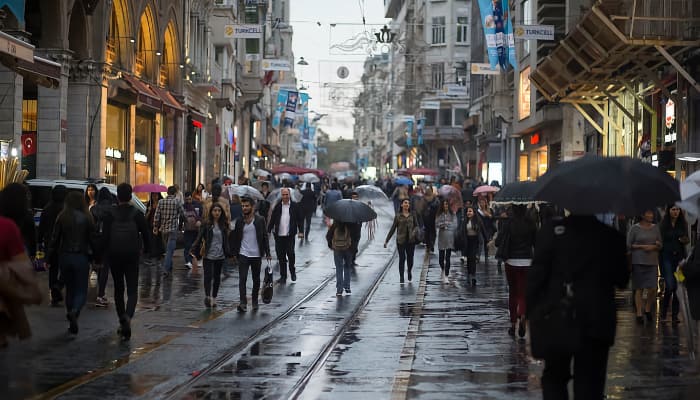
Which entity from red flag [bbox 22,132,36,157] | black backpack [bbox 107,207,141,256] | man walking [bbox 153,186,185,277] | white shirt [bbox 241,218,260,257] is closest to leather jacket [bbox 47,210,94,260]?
black backpack [bbox 107,207,141,256]

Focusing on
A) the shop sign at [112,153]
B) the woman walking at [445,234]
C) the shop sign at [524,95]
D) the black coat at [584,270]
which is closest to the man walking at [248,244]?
the woman walking at [445,234]

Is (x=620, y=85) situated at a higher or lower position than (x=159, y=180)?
higher

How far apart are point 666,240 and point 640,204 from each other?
910 centimetres

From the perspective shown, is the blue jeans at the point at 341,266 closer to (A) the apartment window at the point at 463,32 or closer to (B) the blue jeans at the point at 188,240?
(B) the blue jeans at the point at 188,240

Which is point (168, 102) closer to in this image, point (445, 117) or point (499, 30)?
point (499, 30)

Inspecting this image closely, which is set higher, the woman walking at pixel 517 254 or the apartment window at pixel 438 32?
the apartment window at pixel 438 32

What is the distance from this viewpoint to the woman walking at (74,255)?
13.3 meters

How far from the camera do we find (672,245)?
16188 mm

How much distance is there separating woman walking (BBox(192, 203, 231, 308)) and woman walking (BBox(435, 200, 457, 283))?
6.22 m

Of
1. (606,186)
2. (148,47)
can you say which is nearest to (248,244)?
(606,186)

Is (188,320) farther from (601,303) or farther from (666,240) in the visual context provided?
(601,303)

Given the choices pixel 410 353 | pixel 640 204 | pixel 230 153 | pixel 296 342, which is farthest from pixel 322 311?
pixel 230 153

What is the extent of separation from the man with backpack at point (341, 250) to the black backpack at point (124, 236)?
5939 mm

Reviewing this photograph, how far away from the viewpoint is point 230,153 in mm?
63719
